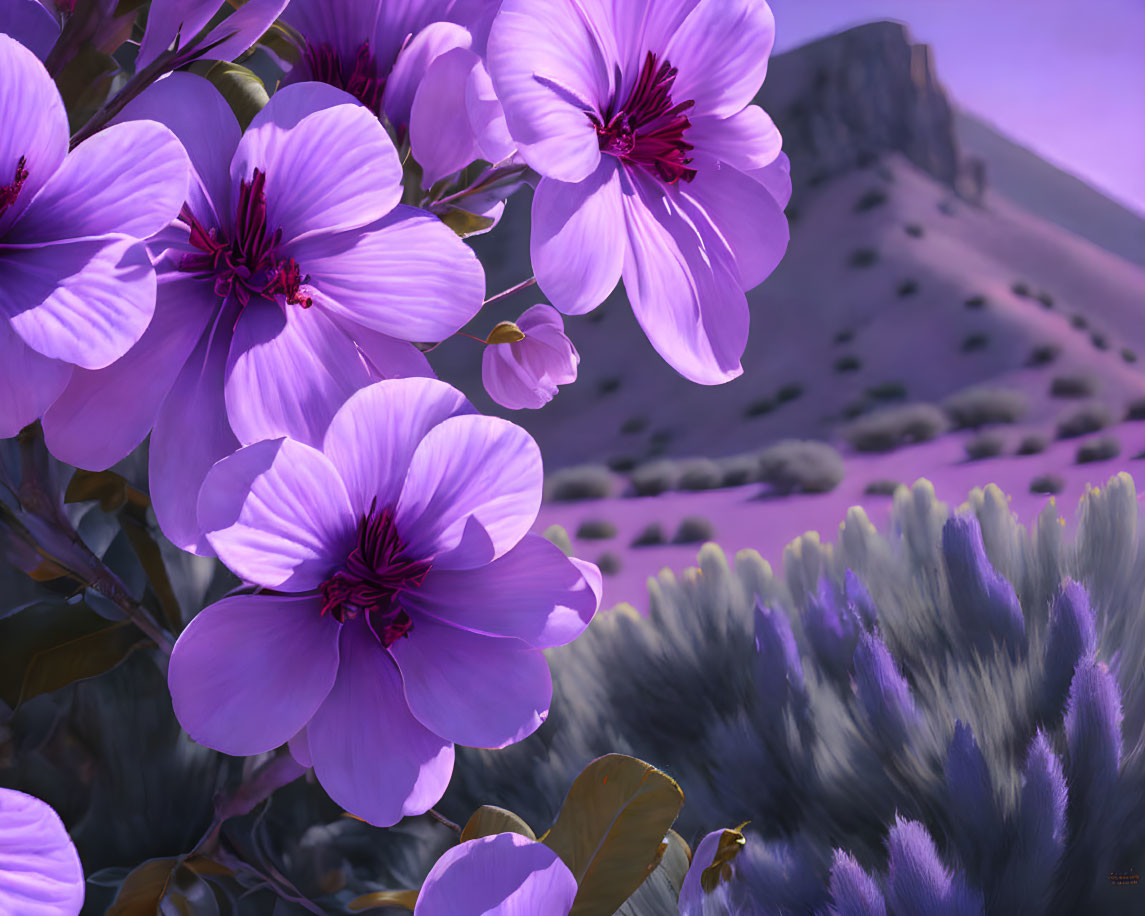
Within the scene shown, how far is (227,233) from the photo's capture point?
0.19 m

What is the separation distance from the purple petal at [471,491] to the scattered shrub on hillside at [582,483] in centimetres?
289

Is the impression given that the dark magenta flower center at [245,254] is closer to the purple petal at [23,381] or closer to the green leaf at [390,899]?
the purple petal at [23,381]

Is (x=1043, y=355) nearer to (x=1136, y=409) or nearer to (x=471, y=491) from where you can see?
(x=1136, y=409)

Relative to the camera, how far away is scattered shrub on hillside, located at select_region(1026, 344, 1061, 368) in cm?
329

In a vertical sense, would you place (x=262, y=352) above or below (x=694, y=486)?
above

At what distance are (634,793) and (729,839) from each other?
27 mm

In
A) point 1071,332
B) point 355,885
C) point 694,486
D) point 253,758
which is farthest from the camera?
point 1071,332

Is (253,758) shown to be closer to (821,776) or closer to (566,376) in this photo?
(566,376)

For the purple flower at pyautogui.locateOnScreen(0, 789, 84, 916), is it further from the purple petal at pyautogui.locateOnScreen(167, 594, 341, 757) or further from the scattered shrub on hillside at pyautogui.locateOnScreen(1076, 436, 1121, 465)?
the scattered shrub on hillside at pyautogui.locateOnScreen(1076, 436, 1121, 465)

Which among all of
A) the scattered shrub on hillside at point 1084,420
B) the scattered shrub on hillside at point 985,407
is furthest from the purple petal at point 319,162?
the scattered shrub on hillside at point 985,407

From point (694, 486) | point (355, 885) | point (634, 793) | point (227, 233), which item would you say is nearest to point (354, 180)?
point (227, 233)

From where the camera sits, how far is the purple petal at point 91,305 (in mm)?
151

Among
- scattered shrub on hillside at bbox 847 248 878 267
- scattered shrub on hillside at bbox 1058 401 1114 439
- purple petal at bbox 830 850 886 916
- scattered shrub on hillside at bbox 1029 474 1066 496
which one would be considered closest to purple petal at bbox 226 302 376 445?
purple petal at bbox 830 850 886 916

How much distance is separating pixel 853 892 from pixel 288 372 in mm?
346
